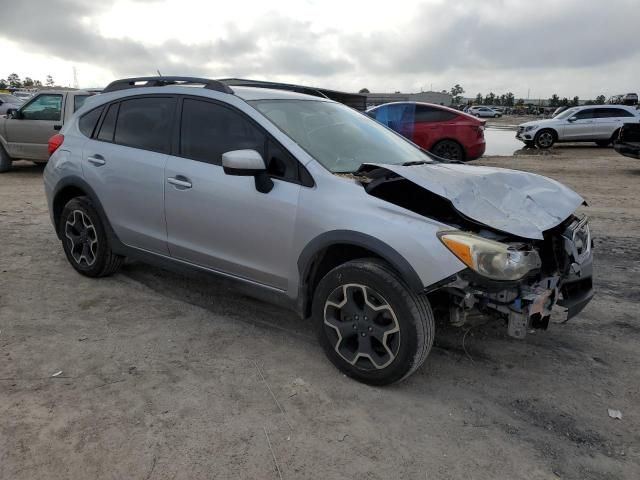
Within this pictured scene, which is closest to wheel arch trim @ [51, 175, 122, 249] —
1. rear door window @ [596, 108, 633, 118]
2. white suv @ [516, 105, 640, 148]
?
white suv @ [516, 105, 640, 148]

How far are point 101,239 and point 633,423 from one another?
13.6ft

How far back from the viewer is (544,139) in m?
18.8

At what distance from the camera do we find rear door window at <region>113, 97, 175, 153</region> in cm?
410

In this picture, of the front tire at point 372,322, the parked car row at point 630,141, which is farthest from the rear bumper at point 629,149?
the front tire at point 372,322

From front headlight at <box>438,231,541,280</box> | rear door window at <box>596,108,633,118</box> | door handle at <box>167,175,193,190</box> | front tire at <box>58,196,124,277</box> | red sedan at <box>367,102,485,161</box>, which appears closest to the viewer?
front headlight at <box>438,231,541,280</box>

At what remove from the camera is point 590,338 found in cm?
387

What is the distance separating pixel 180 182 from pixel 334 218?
1341 mm

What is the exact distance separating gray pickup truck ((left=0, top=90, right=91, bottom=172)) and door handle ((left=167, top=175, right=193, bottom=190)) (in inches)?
294

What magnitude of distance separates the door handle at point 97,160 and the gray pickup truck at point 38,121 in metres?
6.46

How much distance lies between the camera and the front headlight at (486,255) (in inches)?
109

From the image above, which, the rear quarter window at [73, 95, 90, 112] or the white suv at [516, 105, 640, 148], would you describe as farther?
the white suv at [516, 105, 640, 148]

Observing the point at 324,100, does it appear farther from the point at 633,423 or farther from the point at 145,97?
the point at 633,423

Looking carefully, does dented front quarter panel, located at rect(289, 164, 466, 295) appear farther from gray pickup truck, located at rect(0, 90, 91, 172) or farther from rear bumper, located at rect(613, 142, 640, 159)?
rear bumper, located at rect(613, 142, 640, 159)

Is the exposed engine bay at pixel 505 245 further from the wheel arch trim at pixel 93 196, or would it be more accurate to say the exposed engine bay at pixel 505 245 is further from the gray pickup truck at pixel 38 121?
the gray pickup truck at pixel 38 121
